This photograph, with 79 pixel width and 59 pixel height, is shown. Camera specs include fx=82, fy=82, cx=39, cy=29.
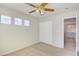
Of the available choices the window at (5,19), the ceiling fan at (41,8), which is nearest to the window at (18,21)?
the window at (5,19)

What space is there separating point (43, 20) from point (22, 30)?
46cm

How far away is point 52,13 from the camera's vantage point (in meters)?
1.53

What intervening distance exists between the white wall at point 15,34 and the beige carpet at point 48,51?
10 centimetres

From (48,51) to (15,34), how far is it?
2.24ft

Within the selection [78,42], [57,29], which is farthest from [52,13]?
[78,42]

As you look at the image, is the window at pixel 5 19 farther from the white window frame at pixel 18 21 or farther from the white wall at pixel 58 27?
the white wall at pixel 58 27

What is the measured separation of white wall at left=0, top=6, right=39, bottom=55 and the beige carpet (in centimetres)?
10

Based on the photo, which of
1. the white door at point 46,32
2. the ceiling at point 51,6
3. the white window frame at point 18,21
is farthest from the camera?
the white door at point 46,32

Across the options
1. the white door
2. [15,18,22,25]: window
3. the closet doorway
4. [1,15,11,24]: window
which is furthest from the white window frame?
the closet doorway

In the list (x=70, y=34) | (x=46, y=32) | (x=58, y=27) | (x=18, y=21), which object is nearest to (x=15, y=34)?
(x=18, y=21)

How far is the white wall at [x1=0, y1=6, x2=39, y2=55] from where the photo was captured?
4.60ft

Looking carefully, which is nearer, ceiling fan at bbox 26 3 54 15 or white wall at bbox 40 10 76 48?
ceiling fan at bbox 26 3 54 15

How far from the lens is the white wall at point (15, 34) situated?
1403mm

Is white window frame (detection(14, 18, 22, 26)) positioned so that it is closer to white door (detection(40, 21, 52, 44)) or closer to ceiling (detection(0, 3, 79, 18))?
ceiling (detection(0, 3, 79, 18))
